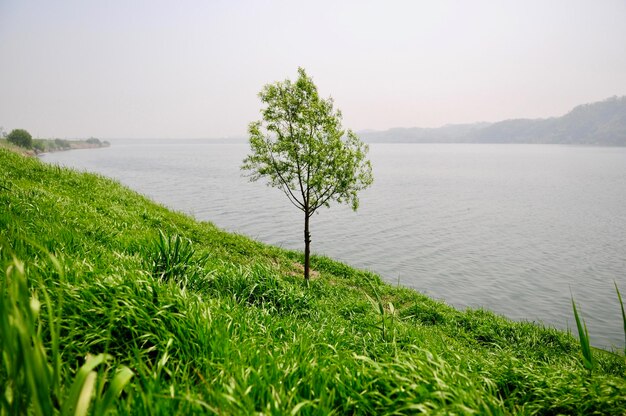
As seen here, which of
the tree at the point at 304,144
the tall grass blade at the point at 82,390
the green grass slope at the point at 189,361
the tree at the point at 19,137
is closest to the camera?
the tall grass blade at the point at 82,390

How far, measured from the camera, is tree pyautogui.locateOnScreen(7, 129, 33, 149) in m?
126

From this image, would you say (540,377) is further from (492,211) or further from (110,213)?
(492,211)

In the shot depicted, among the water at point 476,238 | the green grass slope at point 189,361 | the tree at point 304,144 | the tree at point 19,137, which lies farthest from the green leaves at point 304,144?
the tree at point 19,137

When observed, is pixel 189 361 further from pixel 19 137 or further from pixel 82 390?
pixel 19 137

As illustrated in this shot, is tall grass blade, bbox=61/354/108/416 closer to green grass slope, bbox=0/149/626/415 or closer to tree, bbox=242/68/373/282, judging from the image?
green grass slope, bbox=0/149/626/415

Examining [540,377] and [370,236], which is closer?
[540,377]

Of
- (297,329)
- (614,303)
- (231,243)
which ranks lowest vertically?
(614,303)

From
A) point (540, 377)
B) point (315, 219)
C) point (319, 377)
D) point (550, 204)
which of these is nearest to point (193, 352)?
point (319, 377)

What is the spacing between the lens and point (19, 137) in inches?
5027

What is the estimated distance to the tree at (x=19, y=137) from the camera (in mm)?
125750

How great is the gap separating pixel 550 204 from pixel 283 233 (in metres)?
57.9

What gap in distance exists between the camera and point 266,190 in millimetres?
79188

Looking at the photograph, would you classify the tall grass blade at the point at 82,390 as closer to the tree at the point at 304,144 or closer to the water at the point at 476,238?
the tree at the point at 304,144

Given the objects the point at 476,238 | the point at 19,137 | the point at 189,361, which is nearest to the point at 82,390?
the point at 189,361
